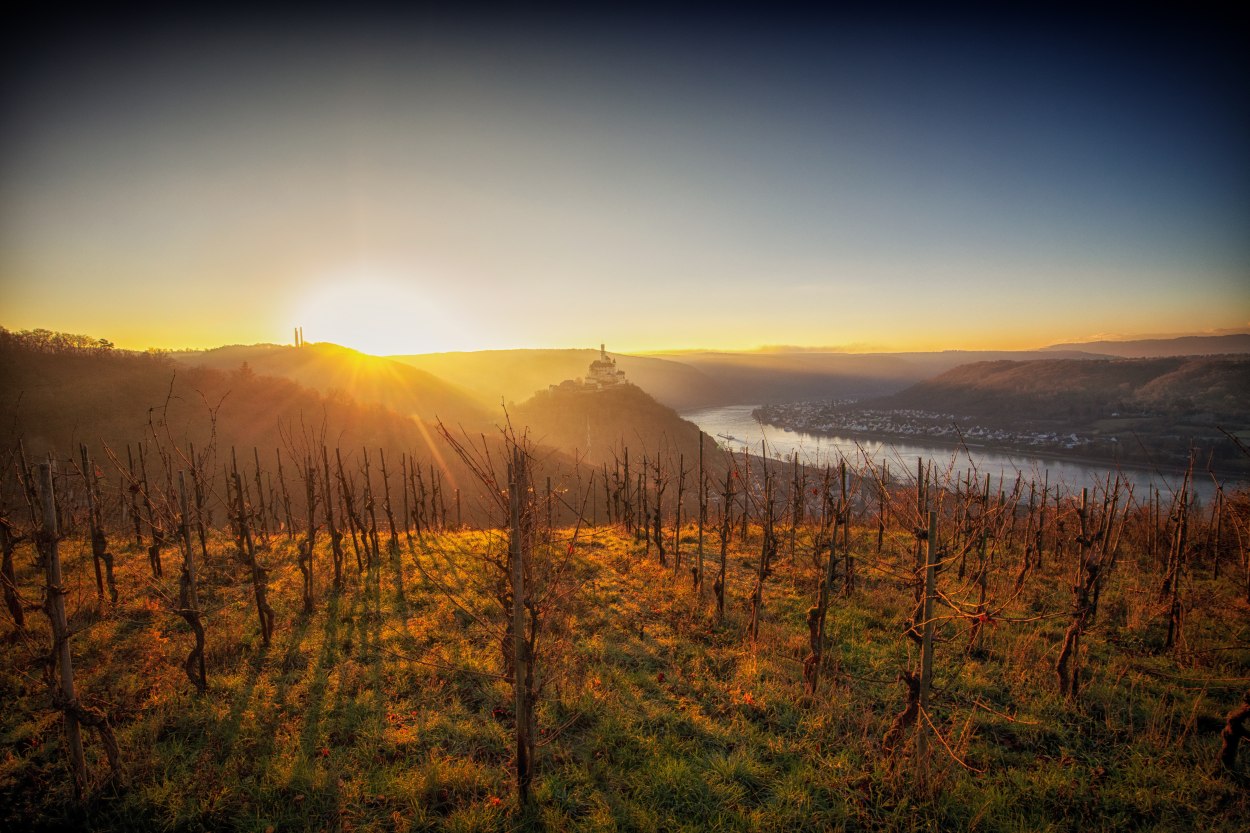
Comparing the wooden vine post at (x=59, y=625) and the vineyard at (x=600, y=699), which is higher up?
the wooden vine post at (x=59, y=625)

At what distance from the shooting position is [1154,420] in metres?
47.8

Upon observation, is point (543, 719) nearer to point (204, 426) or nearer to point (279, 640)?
point (279, 640)

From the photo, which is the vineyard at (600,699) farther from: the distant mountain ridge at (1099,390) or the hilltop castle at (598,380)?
the distant mountain ridge at (1099,390)

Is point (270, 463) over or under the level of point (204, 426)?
under

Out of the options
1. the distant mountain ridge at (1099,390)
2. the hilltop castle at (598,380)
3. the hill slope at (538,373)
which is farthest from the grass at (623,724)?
the hill slope at (538,373)

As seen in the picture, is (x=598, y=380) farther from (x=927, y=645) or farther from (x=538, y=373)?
(x=927, y=645)

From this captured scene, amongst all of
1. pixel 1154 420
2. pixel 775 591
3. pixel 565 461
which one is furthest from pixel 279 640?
pixel 1154 420

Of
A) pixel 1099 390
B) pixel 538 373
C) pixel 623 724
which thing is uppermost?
pixel 538 373

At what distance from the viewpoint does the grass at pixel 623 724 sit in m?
4.77

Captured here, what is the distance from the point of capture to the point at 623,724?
6.15 meters

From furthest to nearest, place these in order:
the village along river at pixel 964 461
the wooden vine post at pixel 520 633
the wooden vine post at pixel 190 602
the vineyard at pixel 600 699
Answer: the village along river at pixel 964 461
the wooden vine post at pixel 190 602
the vineyard at pixel 600 699
the wooden vine post at pixel 520 633

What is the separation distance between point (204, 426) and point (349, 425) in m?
9.68

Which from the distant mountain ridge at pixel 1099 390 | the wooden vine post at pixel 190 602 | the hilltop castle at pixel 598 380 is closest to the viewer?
the wooden vine post at pixel 190 602

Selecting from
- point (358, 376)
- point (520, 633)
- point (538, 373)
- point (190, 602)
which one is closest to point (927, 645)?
point (520, 633)
